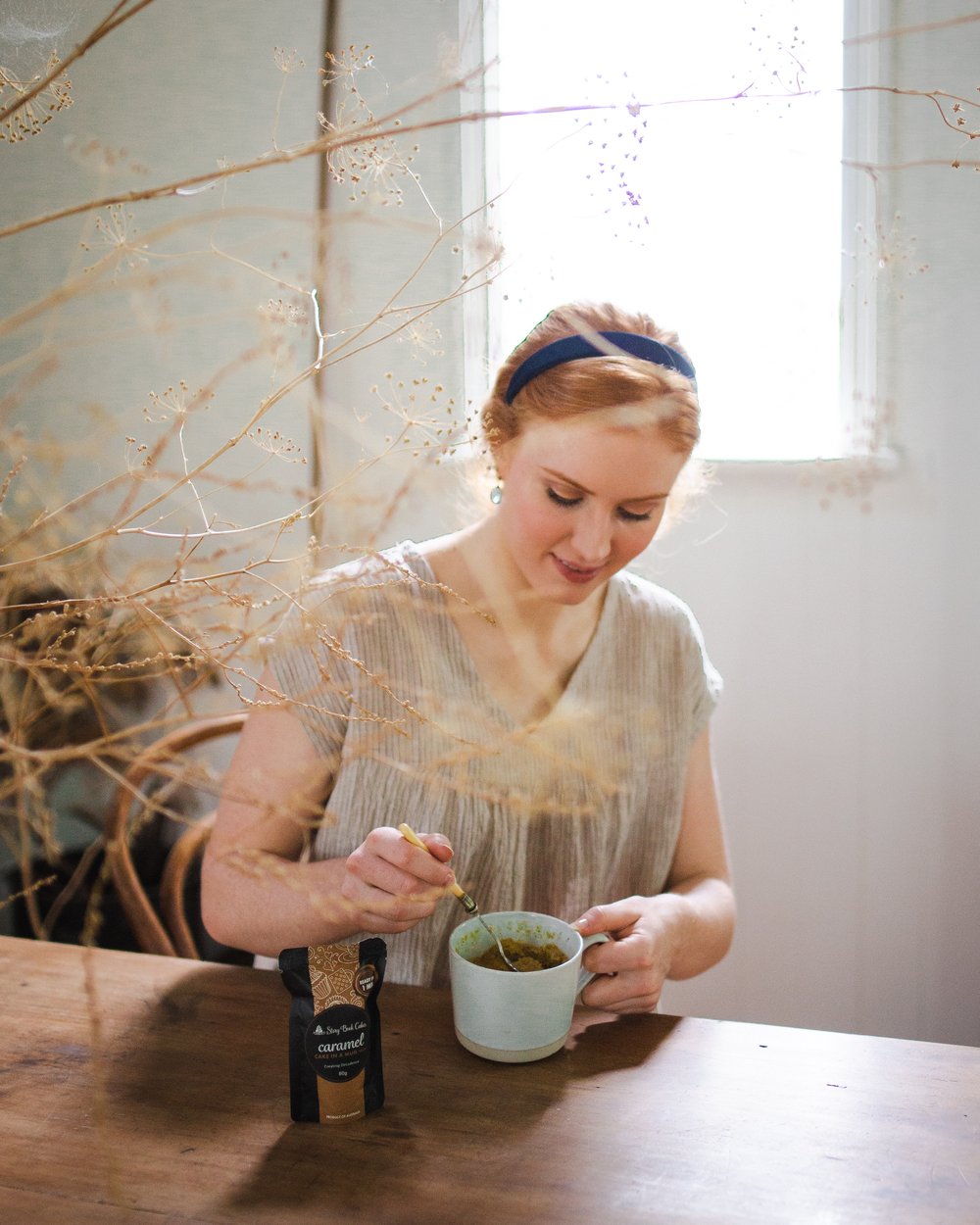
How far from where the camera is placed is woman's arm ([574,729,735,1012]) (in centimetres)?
79

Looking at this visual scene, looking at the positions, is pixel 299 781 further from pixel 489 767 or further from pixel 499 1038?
pixel 499 1038

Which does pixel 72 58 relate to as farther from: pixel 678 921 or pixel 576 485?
pixel 678 921

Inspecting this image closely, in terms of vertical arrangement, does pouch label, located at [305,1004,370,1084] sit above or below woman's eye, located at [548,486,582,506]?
below

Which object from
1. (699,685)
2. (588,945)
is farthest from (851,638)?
(588,945)

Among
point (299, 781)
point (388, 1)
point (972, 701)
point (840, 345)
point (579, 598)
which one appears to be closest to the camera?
point (299, 781)

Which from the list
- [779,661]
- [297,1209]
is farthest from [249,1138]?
[779,661]

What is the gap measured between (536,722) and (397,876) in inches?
14.4

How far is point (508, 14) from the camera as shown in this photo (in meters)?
1.11

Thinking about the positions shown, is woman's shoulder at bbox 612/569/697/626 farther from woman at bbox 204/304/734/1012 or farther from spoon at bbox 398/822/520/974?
spoon at bbox 398/822/520/974

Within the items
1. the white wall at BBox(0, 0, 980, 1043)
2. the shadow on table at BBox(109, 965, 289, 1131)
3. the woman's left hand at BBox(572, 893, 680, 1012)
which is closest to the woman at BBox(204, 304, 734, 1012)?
the woman's left hand at BBox(572, 893, 680, 1012)

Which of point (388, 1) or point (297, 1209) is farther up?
point (388, 1)

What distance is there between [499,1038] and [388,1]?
4.01ft

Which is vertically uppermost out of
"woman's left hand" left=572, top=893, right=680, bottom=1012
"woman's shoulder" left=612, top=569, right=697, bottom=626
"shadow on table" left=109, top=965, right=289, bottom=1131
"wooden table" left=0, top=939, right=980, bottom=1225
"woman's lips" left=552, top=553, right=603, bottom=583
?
"woman's lips" left=552, top=553, right=603, bottom=583

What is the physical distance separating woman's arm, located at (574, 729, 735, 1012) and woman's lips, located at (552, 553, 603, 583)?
0.99ft
